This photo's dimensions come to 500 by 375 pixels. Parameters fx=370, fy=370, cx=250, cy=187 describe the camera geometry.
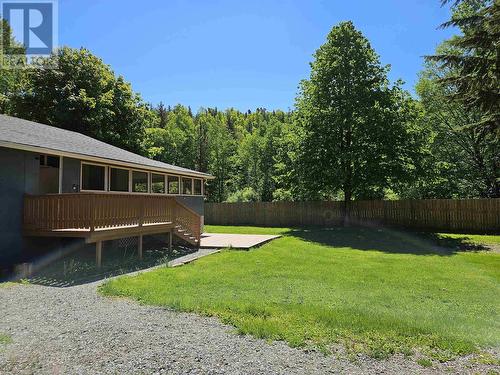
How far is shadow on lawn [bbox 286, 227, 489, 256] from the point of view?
15672mm

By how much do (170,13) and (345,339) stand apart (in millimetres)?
13702

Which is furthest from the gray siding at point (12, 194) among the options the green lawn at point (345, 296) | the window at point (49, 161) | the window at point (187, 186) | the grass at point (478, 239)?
the grass at point (478, 239)

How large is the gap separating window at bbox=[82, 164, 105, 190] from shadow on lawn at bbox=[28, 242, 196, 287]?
212cm

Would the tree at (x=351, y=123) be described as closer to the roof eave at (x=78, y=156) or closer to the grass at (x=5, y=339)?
the roof eave at (x=78, y=156)

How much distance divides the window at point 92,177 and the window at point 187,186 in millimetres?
6223

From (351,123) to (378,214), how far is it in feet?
19.9

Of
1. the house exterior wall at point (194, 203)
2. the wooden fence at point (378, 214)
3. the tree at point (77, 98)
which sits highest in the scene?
the tree at point (77, 98)

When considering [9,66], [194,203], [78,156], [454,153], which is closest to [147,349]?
[78,156]

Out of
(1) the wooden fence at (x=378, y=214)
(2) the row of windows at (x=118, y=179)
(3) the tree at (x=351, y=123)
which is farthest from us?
(3) the tree at (x=351, y=123)

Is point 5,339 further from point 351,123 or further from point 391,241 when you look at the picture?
point 351,123

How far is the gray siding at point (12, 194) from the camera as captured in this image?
949 centimetres

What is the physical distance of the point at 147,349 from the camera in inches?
176

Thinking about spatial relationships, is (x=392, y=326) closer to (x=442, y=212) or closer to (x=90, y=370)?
(x=90, y=370)

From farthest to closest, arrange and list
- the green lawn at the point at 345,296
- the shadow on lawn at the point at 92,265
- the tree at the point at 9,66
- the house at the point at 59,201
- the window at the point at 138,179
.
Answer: the tree at the point at 9,66 → the window at the point at 138,179 → the house at the point at 59,201 → the shadow on lawn at the point at 92,265 → the green lawn at the point at 345,296
